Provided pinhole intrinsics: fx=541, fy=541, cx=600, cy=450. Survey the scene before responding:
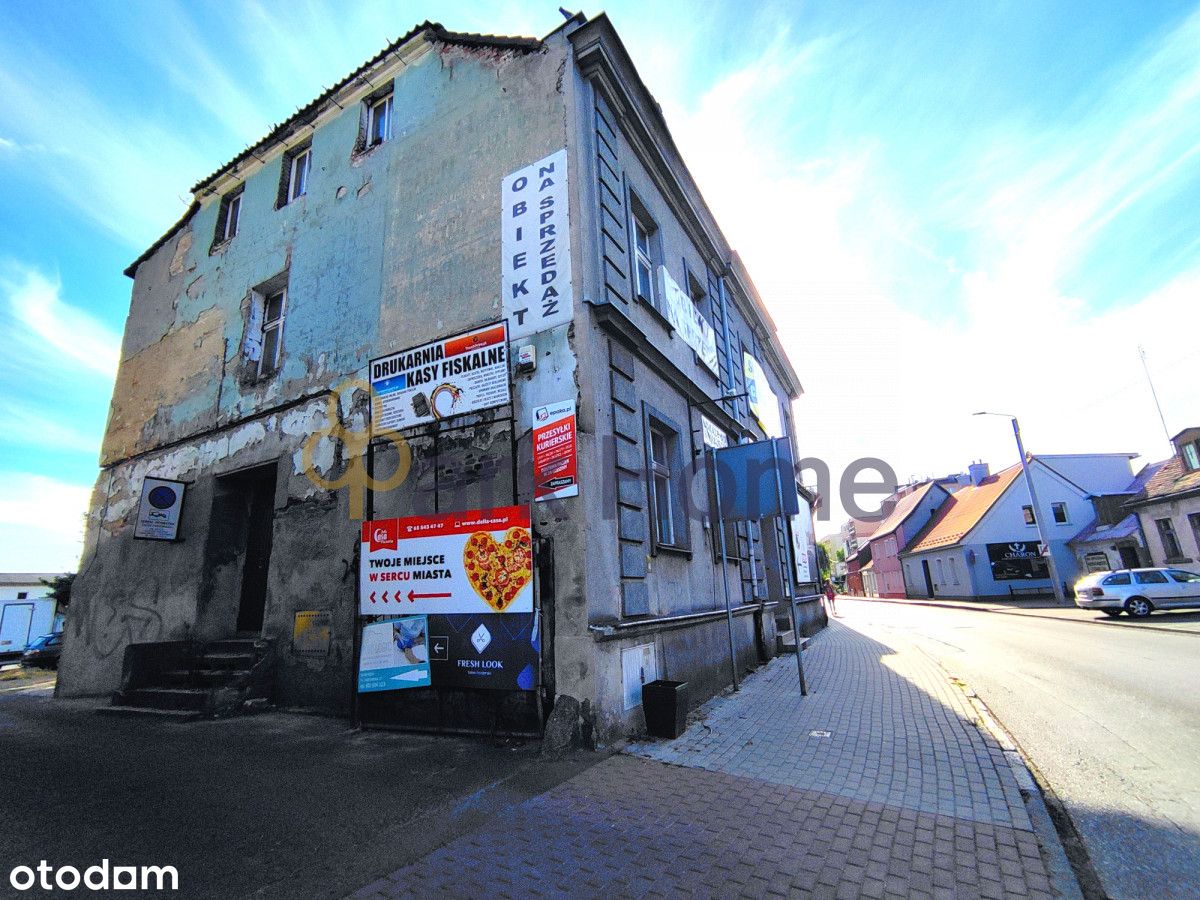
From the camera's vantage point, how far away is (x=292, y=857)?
10.6 feet

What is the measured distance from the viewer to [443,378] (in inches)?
279

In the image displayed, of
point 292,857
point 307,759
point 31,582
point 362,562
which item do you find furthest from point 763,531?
point 31,582

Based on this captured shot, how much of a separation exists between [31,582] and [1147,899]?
48.6 m

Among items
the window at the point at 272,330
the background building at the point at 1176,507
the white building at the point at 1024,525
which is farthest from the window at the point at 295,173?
the white building at the point at 1024,525

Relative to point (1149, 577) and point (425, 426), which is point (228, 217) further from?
point (1149, 577)

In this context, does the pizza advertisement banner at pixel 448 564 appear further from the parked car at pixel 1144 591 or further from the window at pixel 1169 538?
the window at pixel 1169 538

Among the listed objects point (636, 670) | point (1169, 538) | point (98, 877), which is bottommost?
point (98, 877)

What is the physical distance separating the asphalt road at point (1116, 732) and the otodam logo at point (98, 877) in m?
5.12

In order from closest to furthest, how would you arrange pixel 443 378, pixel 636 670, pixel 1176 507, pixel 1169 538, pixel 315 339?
1. pixel 636 670
2. pixel 443 378
3. pixel 315 339
4. pixel 1176 507
5. pixel 1169 538

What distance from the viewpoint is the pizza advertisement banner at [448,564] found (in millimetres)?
5934

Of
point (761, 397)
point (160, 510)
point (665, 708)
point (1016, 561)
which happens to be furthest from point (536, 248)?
point (1016, 561)

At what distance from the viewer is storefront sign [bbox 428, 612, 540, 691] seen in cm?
573

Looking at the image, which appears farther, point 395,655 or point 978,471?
point 978,471

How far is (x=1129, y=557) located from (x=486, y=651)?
36.1 m
